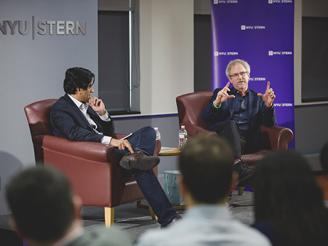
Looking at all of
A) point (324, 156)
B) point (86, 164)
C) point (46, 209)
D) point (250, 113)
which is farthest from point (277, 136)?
point (46, 209)

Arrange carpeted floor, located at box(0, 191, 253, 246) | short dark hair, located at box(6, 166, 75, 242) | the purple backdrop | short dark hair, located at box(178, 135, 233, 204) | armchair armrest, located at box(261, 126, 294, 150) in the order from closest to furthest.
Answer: short dark hair, located at box(6, 166, 75, 242)
short dark hair, located at box(178, 135, 233, 204)
carpeted floor, located at box(0, 191, 253, 246)
armchair armrest, located at box(261, 126, 294, 150)
the purple backdrop

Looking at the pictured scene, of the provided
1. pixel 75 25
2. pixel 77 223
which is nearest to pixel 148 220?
pixel 75 25

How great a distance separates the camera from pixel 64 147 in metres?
6.59

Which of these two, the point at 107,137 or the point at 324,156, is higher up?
the point at 324,156

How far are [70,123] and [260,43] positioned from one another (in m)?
2.70

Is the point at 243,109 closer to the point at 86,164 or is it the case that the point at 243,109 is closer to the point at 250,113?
the point at 250,113

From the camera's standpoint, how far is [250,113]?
766 cm

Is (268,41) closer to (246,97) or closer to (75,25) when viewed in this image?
(246,97)

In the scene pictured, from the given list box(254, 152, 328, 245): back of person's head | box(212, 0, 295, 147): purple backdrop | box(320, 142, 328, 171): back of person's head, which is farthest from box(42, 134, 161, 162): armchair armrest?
box(254, 152, 328, 245): back of person's head

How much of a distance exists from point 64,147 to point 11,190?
447cm

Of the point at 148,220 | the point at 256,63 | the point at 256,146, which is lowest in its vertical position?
the point at 148,220

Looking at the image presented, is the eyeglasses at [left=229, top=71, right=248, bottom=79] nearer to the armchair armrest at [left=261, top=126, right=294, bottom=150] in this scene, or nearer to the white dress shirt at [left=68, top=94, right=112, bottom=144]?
the armchair armrest at [left=261, top=126, right=294, bottom=150]

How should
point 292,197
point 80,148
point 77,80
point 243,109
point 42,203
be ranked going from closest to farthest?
1. point 42,203
2. point 292,197
3. point 80,148
4. point 77,80
5. point 243,109

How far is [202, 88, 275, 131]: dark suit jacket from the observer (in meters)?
7.63
